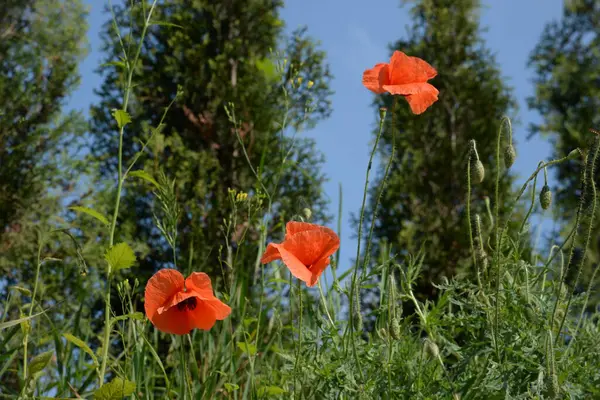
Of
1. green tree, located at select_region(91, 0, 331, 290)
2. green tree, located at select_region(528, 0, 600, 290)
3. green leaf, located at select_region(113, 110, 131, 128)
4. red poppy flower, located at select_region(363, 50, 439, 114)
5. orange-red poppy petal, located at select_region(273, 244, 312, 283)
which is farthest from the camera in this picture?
green tree, located at select_region(528, 0, 600, 290)

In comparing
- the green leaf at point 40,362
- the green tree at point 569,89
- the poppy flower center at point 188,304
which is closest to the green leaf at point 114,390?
the green leaf at point 40,362

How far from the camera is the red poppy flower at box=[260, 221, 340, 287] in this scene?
5.73 feet

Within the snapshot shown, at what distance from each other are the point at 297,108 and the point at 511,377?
5486mm

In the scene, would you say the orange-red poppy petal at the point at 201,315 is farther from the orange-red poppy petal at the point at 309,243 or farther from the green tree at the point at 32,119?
the green tree at the point at 32,119

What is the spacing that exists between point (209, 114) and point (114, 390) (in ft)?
18.8

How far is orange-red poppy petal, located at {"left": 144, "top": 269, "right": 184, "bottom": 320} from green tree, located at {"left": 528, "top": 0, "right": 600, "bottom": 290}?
9110 millimetres

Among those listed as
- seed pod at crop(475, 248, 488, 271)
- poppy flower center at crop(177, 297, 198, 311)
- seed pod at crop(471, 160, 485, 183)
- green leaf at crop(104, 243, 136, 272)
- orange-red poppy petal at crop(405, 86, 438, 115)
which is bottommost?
poppy flower center at crop(177, 297, 198, 311)

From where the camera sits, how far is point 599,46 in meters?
11.9

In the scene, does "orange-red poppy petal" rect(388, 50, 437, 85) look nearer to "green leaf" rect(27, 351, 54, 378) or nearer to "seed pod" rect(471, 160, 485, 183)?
"seed pod" rect(471, 160, 485, 183)

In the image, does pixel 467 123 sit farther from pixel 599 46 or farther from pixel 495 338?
pixel 495 338

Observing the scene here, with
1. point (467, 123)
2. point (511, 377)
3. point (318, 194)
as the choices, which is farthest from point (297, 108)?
point (511, 377)

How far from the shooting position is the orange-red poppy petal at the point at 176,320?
1836 millimetres

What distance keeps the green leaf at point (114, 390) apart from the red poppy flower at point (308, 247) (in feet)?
1.73

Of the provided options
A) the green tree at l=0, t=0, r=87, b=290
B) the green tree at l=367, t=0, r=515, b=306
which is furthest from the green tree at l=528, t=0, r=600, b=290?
the green tree at l=0, t=0, r=87, b=290
